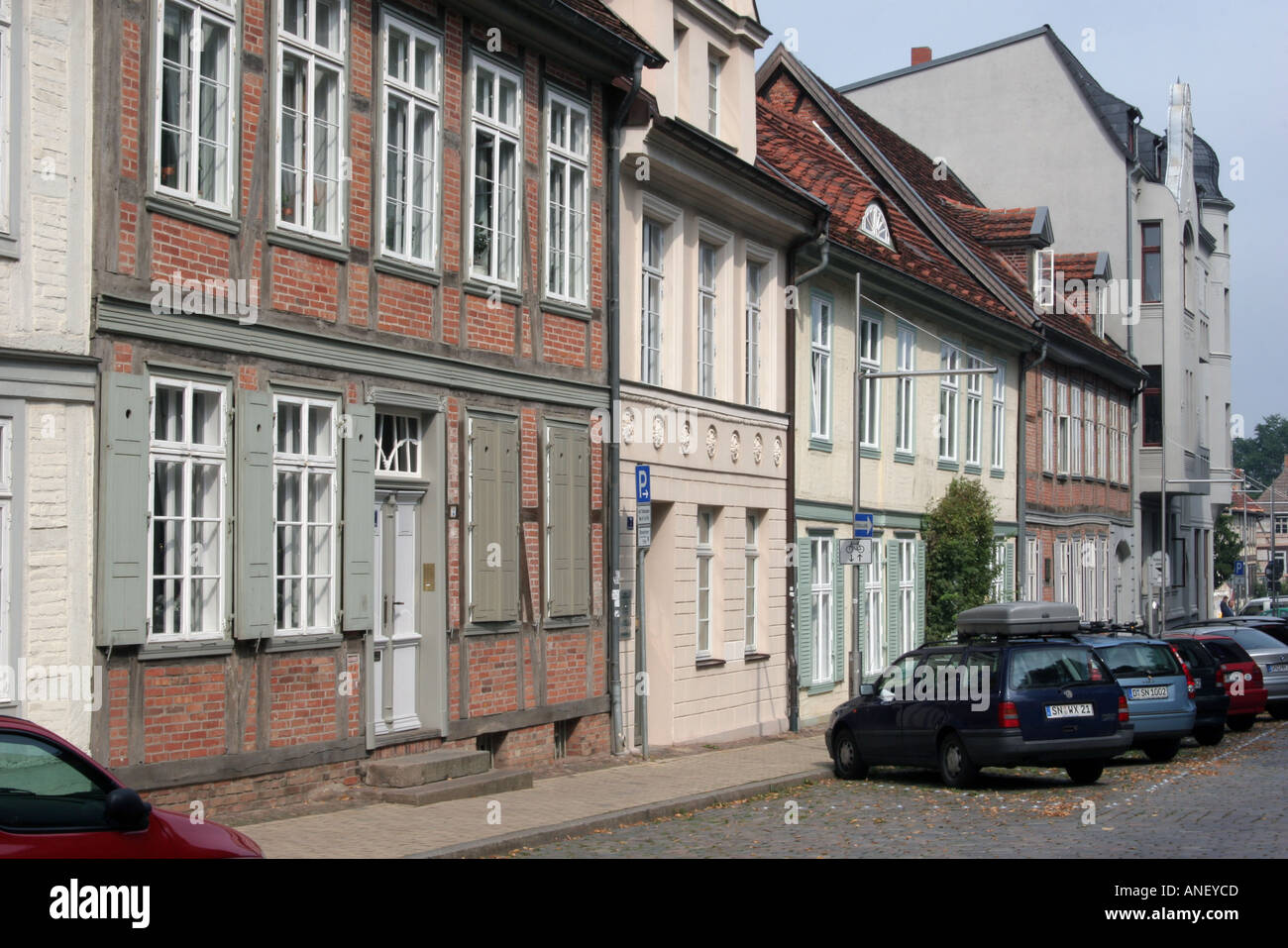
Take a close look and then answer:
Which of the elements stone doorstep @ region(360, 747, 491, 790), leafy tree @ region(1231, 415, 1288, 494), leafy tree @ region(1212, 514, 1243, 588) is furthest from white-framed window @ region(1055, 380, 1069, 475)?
leafy tree @ region(1231, 415, 1288, 494)

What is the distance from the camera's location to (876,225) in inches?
1221

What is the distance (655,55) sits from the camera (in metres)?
20.0

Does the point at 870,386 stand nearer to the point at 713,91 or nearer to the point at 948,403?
the point at 948,403

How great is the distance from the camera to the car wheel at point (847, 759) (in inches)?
757

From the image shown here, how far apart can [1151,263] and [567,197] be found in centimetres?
3407

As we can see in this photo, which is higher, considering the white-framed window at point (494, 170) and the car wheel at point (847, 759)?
the white-framed window at point (494, 170)

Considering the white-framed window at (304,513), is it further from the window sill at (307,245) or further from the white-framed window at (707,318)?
the white-framed window at (707,318)

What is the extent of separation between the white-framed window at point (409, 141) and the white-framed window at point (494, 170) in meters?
0.64

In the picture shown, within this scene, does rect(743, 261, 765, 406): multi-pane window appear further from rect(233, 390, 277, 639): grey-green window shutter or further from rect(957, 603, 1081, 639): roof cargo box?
rect(233, 390, 277, 639): grey-green window shutter

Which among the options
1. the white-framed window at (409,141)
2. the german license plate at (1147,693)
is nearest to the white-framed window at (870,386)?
the german license plate at (1147,693)

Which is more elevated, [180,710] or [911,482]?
Answer: [911,482]
